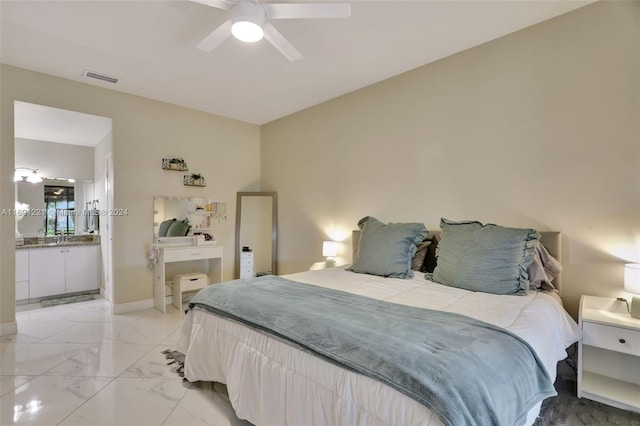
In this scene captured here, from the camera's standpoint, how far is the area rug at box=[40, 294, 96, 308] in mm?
4086

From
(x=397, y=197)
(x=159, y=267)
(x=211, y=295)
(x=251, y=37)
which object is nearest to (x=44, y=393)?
(x=211, y=295)

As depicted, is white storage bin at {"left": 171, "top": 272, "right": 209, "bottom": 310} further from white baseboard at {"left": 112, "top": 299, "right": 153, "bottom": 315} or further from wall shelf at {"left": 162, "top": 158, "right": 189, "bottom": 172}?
wall shelf at {"left": 162, "top": 158, "right": 189, "bottom": 172}

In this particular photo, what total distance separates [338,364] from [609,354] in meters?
2.10

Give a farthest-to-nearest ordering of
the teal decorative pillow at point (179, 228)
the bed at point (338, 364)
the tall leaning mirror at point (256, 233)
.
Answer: the tall leaning mirror at point (256, 233) < the teal decorative pillow at point (179, 228) < the bed at point (338, 364)

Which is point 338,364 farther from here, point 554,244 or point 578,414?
point 554,244

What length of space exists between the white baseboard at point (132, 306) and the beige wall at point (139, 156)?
4 cm

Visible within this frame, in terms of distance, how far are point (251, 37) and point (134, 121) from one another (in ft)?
8.34

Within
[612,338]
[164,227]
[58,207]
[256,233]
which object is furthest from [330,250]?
[58,207]

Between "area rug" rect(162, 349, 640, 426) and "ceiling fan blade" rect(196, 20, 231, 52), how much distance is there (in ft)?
9.84

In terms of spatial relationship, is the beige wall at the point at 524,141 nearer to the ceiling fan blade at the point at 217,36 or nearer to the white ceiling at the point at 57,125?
the ceiling fan blade at the point at 217,36

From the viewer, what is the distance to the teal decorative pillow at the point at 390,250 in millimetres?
2555

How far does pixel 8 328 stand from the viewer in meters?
3.01

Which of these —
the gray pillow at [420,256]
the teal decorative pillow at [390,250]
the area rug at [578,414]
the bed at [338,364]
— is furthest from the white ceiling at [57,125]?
the area rug at [578,414]

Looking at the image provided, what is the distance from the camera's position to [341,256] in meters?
3.82
